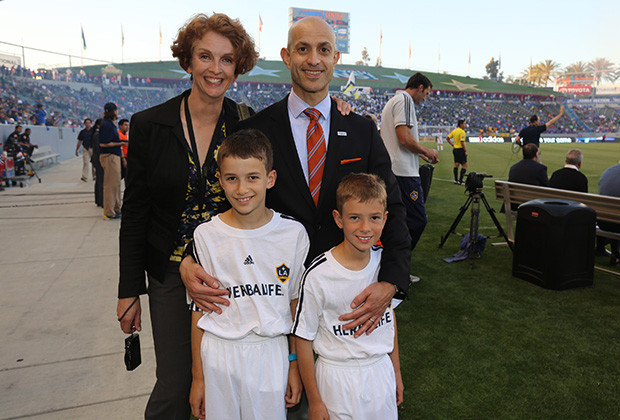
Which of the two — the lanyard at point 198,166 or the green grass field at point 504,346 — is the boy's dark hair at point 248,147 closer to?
the lanyard at point 198,166

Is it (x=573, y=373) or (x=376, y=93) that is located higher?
(x=376, y=93)

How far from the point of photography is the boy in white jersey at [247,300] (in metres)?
1.81

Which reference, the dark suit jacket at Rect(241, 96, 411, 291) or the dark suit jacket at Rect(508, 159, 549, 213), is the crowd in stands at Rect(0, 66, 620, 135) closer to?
the dark suit jacket at Rect(508, 159, 549, 213)

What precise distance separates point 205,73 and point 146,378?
2562 mm

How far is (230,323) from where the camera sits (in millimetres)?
1845

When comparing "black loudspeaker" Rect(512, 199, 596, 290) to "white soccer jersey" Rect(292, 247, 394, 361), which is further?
"black loudspeaker" Rect(512, 199, 596, 290)

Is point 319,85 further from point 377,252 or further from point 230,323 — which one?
point 230,323

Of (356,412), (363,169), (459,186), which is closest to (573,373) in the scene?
(356,412)

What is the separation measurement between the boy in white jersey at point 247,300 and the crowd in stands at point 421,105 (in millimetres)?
46853

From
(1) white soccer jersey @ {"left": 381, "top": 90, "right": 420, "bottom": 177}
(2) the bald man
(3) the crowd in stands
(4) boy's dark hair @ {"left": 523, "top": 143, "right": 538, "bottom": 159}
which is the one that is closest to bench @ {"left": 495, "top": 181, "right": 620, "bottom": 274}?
(4) boy's dark hair @ {"left": 523, "top": 143, "right": 538, "bottom": 159}

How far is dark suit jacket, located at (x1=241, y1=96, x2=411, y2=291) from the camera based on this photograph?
198 cm

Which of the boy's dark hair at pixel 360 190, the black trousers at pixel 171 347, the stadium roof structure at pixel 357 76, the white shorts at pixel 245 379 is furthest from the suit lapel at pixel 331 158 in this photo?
the stadium roof structure at pixel 357 76

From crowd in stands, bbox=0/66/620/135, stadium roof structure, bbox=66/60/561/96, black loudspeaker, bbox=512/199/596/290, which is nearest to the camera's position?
black loudspeaker, bbox=512/199/596/290

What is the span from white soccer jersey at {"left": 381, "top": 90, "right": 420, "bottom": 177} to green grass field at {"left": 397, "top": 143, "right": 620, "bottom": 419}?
1501 mm
